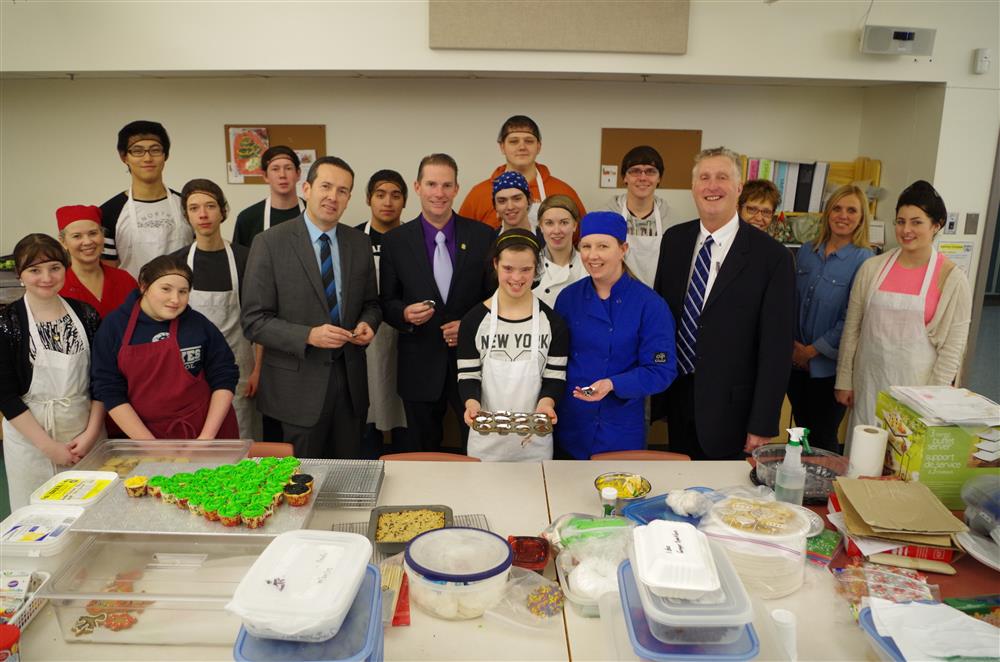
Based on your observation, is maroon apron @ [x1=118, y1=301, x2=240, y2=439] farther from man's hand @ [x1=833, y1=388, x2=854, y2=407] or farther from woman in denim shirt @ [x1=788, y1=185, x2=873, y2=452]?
man's hand @ [x1=833, y1=388, x2=854, y2=407]

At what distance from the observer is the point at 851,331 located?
11.0ft

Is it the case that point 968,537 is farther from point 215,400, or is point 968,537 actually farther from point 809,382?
point 215,400

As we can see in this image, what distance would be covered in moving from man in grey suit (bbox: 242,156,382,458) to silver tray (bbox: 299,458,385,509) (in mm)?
706

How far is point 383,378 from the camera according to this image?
3906 millimetres

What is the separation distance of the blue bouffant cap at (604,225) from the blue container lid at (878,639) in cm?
149

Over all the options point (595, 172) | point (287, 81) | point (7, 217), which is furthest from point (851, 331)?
point (7, 217)

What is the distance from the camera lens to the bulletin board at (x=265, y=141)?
470 cm

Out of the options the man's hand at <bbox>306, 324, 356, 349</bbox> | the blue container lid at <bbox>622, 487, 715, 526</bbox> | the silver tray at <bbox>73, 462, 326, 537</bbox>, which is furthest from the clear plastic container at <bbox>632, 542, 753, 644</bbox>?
the man's hand at <bbox>306, 324, 356, 349</bbox>

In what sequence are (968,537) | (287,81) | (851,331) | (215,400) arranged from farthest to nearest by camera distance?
(287,81), (851,331), (215,400), (968,537)

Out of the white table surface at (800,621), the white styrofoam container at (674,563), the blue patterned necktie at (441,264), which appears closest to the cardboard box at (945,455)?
the white table surface at (800,621)

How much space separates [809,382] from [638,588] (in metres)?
2.80

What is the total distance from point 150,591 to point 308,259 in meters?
1.62

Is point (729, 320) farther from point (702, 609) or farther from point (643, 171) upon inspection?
point (702, 609)

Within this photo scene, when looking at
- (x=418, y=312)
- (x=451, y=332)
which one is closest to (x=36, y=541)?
(x=418, y=312)
